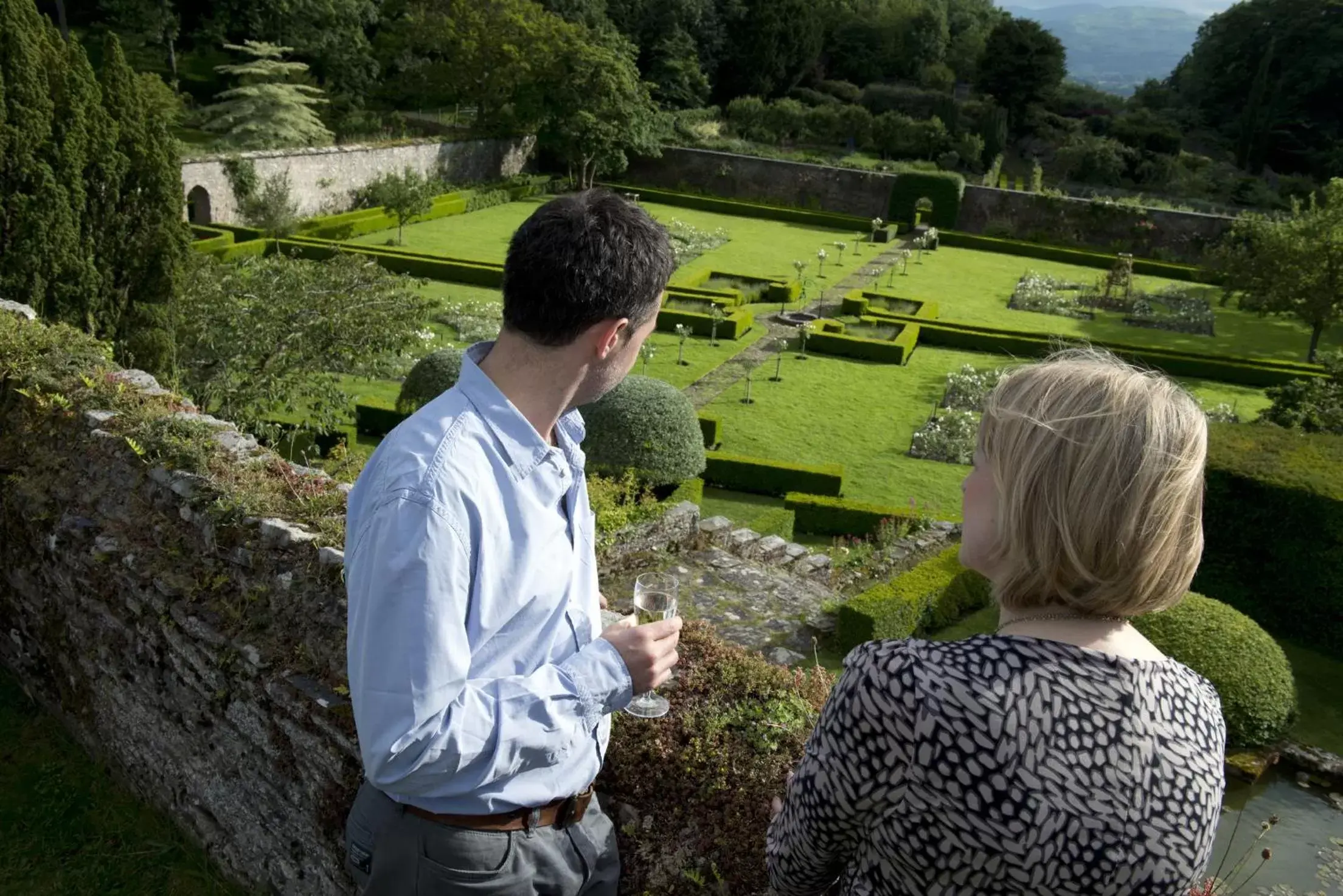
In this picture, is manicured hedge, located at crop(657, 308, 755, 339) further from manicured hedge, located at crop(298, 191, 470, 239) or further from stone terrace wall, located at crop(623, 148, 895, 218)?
stone terrace wall, located at crop(623, 148, 895, 218)

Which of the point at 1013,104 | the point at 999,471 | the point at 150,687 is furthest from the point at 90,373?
the point at 1013,104

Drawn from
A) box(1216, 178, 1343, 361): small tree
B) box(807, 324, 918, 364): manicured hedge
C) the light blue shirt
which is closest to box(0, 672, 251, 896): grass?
the light blue shirt

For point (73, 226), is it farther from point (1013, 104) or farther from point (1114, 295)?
point (1013, 104)

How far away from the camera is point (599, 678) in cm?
244

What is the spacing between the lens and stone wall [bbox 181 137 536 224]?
83.9 feet

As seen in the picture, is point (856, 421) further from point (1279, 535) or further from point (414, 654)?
point (414, 654)

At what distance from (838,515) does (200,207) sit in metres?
20.0

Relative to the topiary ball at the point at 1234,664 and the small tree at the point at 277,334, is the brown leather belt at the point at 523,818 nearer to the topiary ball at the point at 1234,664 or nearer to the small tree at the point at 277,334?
the topiary ball at the point at 1234,664

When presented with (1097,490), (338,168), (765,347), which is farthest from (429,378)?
(338,168)

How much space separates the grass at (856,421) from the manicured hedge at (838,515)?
102 cm

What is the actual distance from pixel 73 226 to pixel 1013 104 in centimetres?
4949

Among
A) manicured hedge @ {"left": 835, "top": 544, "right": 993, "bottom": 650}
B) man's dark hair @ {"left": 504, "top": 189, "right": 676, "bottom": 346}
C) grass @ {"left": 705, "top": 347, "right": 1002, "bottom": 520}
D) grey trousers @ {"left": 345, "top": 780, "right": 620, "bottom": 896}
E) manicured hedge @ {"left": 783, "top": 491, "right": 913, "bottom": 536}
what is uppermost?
man's dark hair @ {"left": 504, "top": 189, "right": 676, "bottom": 346}

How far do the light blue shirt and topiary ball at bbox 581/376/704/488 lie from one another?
29.2 ft

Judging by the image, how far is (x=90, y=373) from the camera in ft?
20.2
